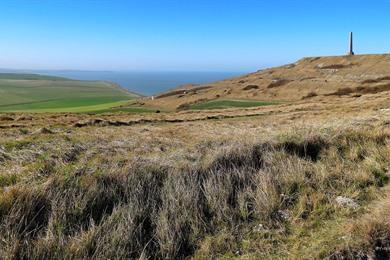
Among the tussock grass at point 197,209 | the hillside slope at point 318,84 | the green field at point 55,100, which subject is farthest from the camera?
the green field at point 55,100

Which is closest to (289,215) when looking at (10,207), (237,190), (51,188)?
(237,190)

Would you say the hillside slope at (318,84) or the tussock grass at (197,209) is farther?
the hillside slope at (318,84)

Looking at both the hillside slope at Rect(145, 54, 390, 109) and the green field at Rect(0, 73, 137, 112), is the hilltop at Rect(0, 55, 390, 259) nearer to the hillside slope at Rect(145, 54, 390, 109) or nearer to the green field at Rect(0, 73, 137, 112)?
the hillside slope at Rect(145, 54, 390, 109)

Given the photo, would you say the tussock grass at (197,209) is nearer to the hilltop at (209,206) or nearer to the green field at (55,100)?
the hilltop at (209,206)

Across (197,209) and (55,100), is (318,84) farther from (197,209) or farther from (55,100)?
(55,100)

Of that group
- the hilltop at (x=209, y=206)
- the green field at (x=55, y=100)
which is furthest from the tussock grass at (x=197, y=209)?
the green field at (x=55, y=100)

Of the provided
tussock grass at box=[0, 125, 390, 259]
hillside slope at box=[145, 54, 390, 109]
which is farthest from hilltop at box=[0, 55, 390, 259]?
hillside slope at box=[145, 54, 390, 109]

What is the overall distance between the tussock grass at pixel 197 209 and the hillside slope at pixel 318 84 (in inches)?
1771

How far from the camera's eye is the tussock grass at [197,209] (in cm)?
361

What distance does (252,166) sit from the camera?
6.13 metres

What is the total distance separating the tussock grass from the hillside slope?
44972 mm

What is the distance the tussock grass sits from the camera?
361cm

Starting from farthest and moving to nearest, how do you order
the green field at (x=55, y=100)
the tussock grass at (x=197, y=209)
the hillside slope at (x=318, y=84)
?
the green field at (x=55, y=100) → the hillside slope at (x=318, y=84) → the tussock grass at (x=197, y=209)

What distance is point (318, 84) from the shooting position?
5891 cm
